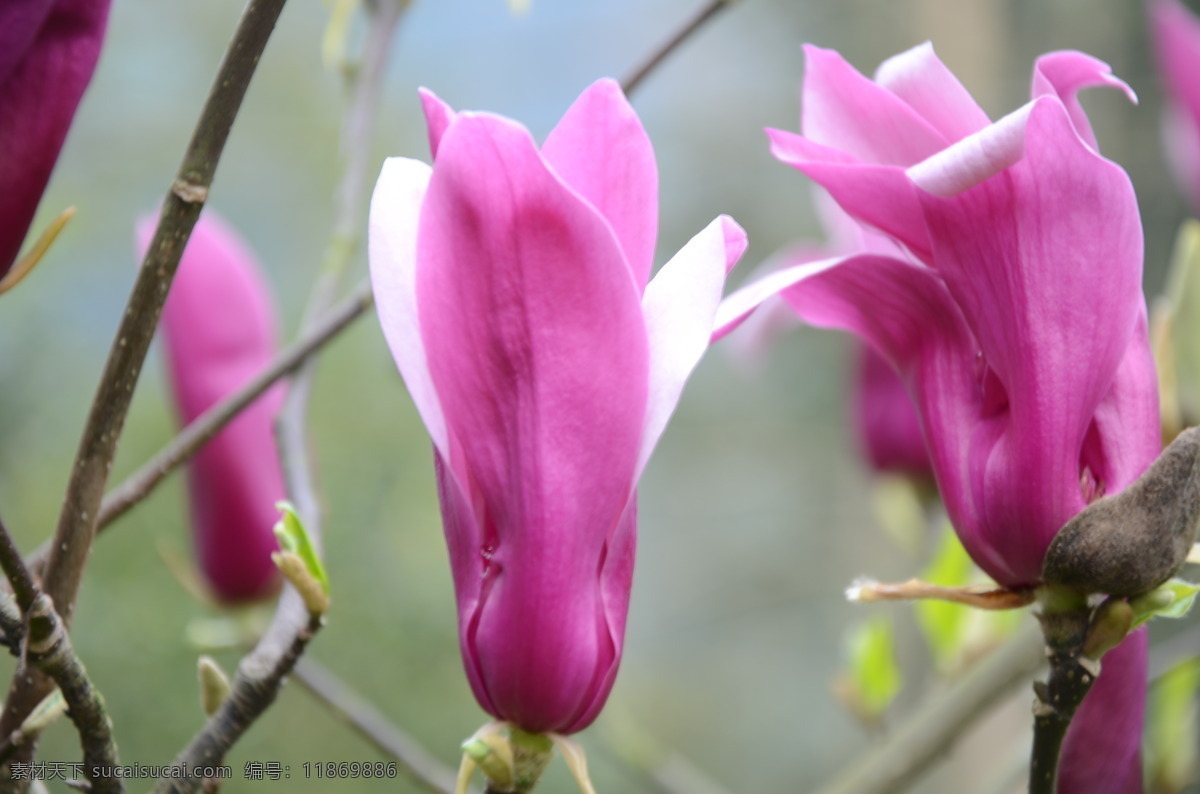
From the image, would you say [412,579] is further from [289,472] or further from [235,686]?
[235,686]


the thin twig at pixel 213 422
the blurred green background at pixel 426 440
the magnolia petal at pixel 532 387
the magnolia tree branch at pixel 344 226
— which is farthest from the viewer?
the blurred green background at pixel 426 440

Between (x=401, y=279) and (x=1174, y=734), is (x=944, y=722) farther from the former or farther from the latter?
(x=401, y=279)

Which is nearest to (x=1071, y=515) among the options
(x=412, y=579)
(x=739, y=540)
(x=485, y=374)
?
(x=485, y=374)

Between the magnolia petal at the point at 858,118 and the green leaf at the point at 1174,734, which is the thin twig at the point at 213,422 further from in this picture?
the green leaf at the point at 1174,734

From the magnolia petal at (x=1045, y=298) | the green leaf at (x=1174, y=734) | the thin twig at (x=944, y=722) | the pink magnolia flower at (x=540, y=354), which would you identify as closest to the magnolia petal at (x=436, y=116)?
the pink magnolia flower at (x=540, y=354)

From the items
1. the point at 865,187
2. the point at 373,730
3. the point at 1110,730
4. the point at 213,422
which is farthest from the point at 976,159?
the point at 373,730

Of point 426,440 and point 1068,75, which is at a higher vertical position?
point 1068,75

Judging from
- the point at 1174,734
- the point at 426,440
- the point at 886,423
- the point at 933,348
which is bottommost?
the point at 426,440

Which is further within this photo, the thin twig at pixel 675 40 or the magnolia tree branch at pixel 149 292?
the thin twig at pixel 675 40

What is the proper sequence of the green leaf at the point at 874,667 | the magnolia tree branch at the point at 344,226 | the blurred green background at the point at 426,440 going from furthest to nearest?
the blurred green background at the point at 426,440 → the green leaf at the point at 874,667 → the magnolia tree branch at the point at 344,226
